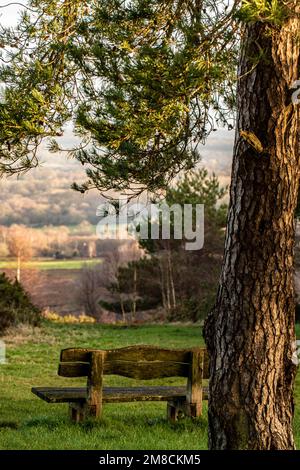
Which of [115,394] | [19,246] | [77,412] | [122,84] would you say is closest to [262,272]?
[122,84]

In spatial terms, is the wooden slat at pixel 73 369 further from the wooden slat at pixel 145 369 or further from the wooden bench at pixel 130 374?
the wooden slat at pixel 145 369

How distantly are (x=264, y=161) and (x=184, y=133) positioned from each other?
253cm

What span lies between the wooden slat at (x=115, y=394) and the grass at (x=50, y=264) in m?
36.1

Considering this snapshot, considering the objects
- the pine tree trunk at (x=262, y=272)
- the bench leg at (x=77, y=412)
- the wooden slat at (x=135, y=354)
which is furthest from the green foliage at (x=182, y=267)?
the pine tree trunk at (x=262, y=272)

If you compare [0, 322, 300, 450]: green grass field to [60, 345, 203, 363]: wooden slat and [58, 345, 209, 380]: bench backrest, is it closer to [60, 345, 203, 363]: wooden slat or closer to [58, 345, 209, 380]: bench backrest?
[58, 345, 209, 380]: bench backrest

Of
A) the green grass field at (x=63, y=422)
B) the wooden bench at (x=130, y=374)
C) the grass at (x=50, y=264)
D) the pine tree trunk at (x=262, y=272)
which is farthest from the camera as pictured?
the grass at (x=50, y=264)

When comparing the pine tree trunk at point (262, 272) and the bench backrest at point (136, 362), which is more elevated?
the pine tree trunk at point (262, 272)

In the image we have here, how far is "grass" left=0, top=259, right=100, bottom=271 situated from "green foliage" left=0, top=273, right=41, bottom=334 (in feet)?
68.9

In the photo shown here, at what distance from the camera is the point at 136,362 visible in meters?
7.85

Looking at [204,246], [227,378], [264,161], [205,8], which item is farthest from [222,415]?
[204,246]

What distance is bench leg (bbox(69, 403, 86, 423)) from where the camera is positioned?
780 centimetres

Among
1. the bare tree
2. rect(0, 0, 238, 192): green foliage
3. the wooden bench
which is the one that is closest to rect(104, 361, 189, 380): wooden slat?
the wooden bench

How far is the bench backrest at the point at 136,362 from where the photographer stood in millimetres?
7629
